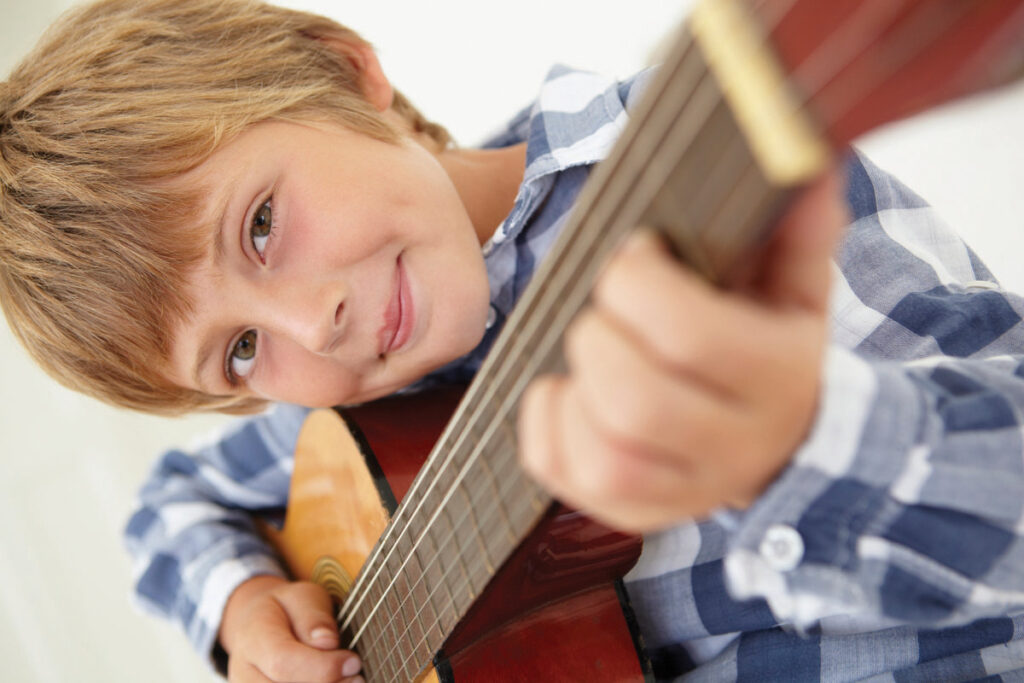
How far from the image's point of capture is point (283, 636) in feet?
2.48

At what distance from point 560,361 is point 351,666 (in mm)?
511

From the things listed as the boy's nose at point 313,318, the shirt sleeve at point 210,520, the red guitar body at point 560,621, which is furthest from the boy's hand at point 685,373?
the shirt sleeve at point 210,520

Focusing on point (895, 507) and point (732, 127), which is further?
point (895, 507)

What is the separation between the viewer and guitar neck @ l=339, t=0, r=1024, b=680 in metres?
0.21

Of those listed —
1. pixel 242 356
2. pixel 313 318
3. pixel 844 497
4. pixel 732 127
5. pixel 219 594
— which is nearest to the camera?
pixel 732 127

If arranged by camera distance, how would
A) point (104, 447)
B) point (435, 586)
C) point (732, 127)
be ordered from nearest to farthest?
point (732, 127), point (435, 586), point (104, 447)

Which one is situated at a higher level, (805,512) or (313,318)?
(805,512)

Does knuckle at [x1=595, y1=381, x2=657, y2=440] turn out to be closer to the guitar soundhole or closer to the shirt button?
the shirt button

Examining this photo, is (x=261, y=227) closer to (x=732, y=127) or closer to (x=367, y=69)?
(x=367, y=69)

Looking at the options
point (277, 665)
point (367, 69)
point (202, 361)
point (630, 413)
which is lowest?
point (277, 665)

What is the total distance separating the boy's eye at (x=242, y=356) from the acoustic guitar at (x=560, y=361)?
0.29 feet

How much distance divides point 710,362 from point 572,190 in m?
0.51

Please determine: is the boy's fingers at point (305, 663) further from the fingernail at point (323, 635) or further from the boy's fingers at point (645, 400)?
the boy's fingers at point (645, 400)

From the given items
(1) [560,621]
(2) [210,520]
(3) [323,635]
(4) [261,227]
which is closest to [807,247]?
(1) [560,621]
